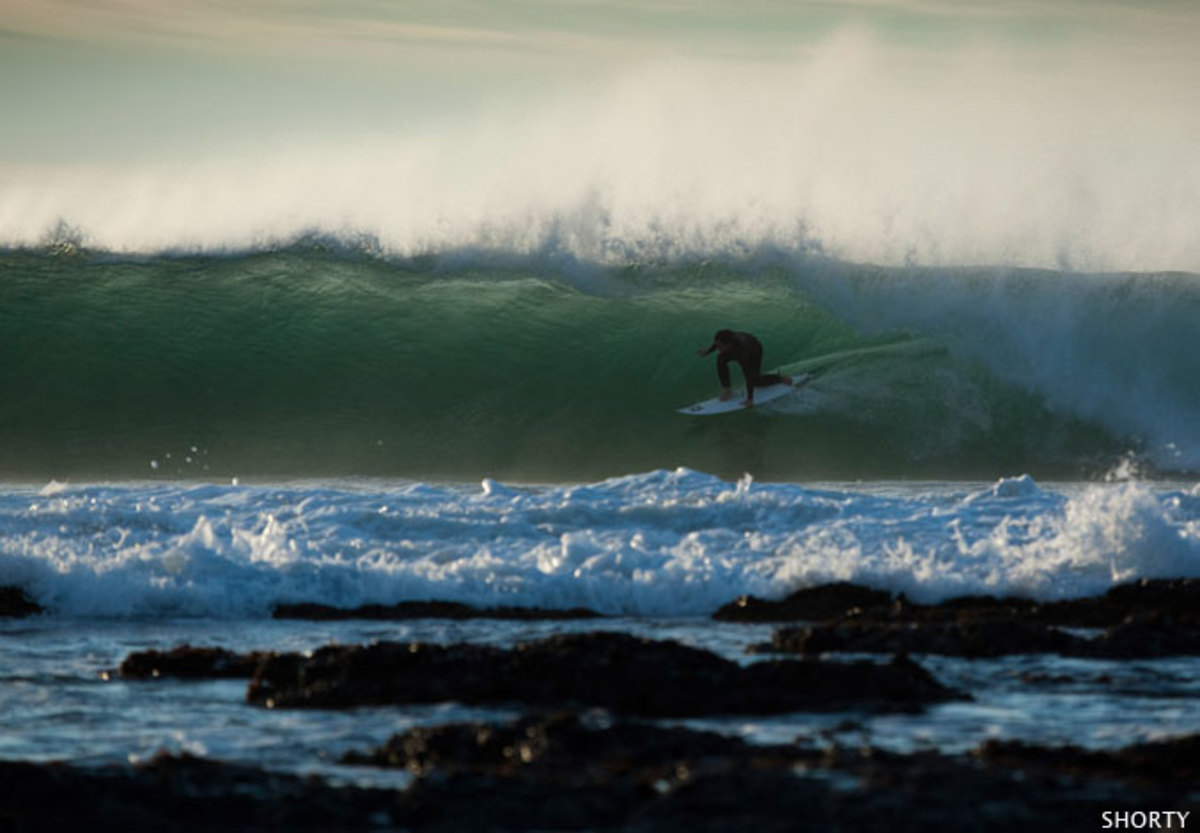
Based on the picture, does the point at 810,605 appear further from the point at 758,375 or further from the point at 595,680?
the point at 758,375

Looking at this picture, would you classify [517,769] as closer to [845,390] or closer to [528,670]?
[528,670]

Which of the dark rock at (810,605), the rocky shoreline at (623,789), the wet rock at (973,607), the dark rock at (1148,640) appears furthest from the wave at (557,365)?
the rocky shoreline at (623,789)

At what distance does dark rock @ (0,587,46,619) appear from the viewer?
12492mm

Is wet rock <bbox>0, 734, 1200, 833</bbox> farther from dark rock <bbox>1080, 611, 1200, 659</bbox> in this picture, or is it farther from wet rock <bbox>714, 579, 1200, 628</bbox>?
wet rock <bbox>714, 579, 1200, 628</bbox>

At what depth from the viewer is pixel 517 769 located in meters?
7.18

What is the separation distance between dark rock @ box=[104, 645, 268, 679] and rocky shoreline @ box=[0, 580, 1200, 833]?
0.01 meters

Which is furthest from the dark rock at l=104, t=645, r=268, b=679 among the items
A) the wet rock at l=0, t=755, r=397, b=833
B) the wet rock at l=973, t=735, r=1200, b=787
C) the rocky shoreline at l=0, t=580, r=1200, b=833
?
the wet rock at l=973, t=735, r=1200, b=787

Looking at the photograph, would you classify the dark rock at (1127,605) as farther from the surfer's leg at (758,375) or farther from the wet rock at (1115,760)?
the surfer's leg at (758,375)

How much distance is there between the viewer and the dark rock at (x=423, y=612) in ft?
39.8

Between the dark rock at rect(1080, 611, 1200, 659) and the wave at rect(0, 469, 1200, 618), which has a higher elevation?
the wave at rect(0, 469, 1200, 618)

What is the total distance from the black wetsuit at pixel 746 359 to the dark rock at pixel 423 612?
12432 mm

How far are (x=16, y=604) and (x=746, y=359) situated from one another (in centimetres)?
1364

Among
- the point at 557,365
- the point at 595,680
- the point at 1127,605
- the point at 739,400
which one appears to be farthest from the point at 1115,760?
the point at 557,365

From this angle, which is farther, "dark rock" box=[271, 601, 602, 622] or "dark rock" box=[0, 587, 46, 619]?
"dark rock" box=[0, 587, 46, 619]
